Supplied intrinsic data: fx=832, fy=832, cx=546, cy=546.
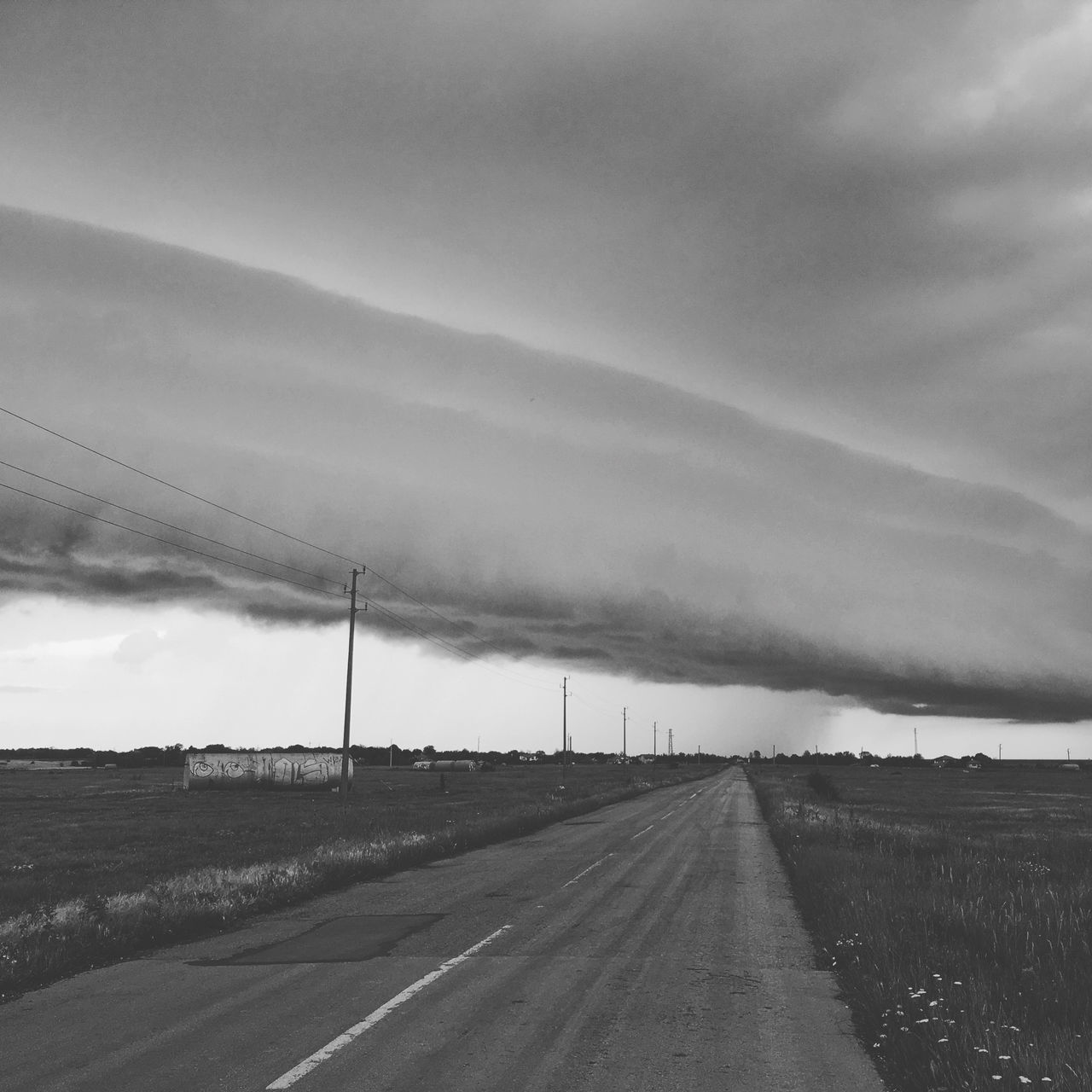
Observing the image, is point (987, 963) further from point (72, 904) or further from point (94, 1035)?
point (72, 904)

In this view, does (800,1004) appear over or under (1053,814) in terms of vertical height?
over

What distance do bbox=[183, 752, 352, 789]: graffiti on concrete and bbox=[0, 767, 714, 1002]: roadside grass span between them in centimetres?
1974

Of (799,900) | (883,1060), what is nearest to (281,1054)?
(883,1060)

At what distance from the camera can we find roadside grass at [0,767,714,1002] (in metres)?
12.6

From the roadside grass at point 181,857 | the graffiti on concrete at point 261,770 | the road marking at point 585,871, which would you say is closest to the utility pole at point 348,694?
the roadside grass at point 181,857

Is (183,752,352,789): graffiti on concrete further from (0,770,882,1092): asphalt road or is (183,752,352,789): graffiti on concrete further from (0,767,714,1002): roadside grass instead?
(0,770,882,1092): asphalt road

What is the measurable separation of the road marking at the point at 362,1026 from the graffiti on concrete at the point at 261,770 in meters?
76.3

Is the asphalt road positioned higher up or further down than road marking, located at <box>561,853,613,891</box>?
higher up

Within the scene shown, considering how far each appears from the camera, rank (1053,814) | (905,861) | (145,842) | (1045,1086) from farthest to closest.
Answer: (1053,814) < (145,842) < (905,861) < (1045,1086)

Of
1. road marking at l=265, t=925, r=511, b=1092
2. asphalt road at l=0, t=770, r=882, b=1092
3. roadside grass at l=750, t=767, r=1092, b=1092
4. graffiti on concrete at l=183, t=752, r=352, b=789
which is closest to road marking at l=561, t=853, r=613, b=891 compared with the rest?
asphalt road at l=0, t=770, r=882, b=1092

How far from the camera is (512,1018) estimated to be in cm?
830

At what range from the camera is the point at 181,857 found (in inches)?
1051

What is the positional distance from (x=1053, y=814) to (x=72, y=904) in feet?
199

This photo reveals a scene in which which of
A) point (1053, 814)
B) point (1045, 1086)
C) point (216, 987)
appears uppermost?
point (1045, 1086)
